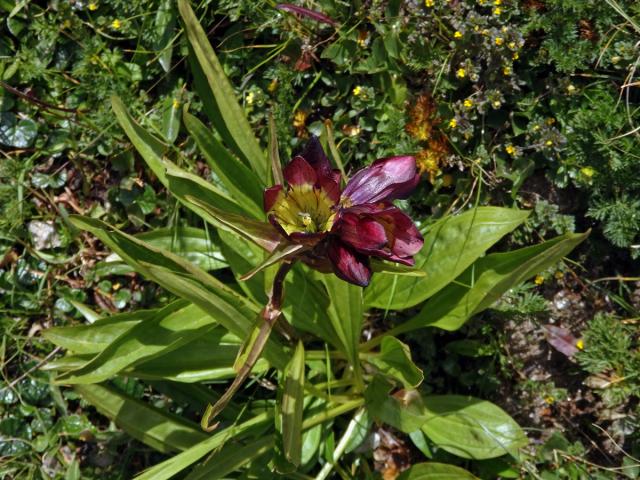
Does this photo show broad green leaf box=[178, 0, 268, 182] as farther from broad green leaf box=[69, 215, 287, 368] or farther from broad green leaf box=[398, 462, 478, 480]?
broad green leaf box=[398, 462, 478, 480]

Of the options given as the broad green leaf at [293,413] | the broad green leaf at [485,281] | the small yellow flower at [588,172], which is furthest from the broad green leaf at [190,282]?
the small yellow flower at [588,172]

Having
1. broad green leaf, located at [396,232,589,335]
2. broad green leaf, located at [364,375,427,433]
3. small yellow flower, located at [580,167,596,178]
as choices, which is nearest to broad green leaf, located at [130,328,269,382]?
broad green leaf, located at [364,375,427,433]

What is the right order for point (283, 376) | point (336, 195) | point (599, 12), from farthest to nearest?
point (599, 12)
point (283, 376)
point (336, 195)

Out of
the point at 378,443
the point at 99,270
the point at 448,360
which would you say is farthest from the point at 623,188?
the point at 99,270

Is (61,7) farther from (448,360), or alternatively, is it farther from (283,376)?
(448,360)

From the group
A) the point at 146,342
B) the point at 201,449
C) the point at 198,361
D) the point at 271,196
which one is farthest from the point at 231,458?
the point at 271,196
